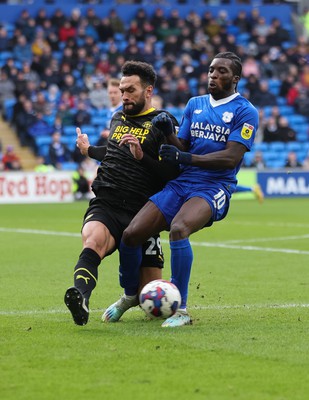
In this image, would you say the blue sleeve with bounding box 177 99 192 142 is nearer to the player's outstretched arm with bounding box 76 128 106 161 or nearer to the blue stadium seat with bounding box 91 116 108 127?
the player's outstretched arm with bounding box 76 128 106 161

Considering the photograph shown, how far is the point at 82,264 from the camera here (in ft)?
23.2

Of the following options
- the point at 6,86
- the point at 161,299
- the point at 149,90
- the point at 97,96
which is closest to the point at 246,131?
the point at 149,90

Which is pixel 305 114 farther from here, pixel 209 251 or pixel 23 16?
pixel 209 251

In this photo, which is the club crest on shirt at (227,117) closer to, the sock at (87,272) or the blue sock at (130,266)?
the blue sock at (130,266)

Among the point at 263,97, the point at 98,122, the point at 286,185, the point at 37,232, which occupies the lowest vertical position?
the point at 286,185

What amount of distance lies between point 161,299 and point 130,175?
3.87ft

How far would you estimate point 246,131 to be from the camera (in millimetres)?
7355

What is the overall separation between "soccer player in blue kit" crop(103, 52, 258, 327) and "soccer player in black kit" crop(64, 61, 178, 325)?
0.14 meters

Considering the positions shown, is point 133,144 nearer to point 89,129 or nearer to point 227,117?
point 227,117

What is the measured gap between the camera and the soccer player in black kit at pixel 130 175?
740 centimetres

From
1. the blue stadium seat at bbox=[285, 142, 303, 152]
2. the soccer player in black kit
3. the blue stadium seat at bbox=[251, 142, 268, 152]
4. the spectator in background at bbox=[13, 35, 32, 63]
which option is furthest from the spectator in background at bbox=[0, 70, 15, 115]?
the soccer player in black kit

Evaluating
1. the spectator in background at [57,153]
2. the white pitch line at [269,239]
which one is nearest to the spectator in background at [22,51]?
the spectator in background at [57,153]

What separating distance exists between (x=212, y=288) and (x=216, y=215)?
7.14 feet

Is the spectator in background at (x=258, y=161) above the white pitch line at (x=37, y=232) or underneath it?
underneath
